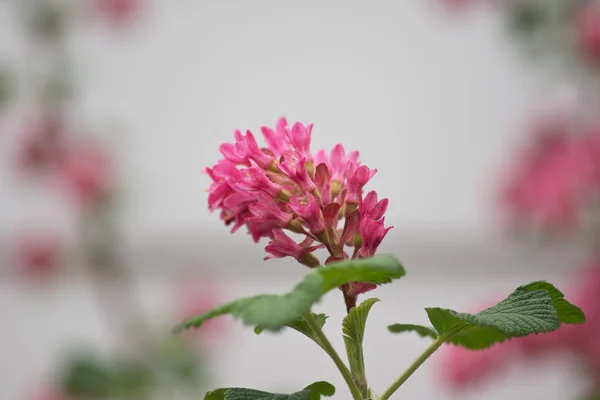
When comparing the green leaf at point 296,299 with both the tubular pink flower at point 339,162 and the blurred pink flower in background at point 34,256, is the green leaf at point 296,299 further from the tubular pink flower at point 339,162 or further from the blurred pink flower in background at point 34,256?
the blurred pink flower in background at point 34,256

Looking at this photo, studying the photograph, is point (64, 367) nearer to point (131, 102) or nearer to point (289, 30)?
point (131, 102)

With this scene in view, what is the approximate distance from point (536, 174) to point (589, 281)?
8.3 inches

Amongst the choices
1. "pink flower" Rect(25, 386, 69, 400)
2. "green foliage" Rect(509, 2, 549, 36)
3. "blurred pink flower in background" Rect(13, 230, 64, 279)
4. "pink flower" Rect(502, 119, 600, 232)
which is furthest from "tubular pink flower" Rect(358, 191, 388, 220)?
"blurred pink flower in background" Rect(13, 230, 64, 279)

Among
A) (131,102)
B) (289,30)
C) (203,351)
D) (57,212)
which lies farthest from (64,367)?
(289,30)

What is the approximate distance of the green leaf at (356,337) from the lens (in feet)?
0.96

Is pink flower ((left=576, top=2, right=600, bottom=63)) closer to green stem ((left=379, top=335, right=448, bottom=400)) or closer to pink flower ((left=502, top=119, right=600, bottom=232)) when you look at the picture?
pink flower ((left=502, top=119, right=600, bottom=232))

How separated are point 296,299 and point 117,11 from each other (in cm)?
101

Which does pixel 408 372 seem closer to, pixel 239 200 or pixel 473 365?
pixel 239 200

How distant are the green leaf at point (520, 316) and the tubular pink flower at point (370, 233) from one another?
0.11 ft

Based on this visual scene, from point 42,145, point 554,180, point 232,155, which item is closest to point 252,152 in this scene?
point 232,155

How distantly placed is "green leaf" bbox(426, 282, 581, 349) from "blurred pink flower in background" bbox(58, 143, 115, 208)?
32.3 inches

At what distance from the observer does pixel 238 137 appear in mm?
334

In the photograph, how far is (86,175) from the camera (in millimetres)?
1056

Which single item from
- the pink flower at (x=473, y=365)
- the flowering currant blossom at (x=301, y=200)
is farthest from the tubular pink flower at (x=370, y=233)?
the pink flower at (x=473, y=365)
